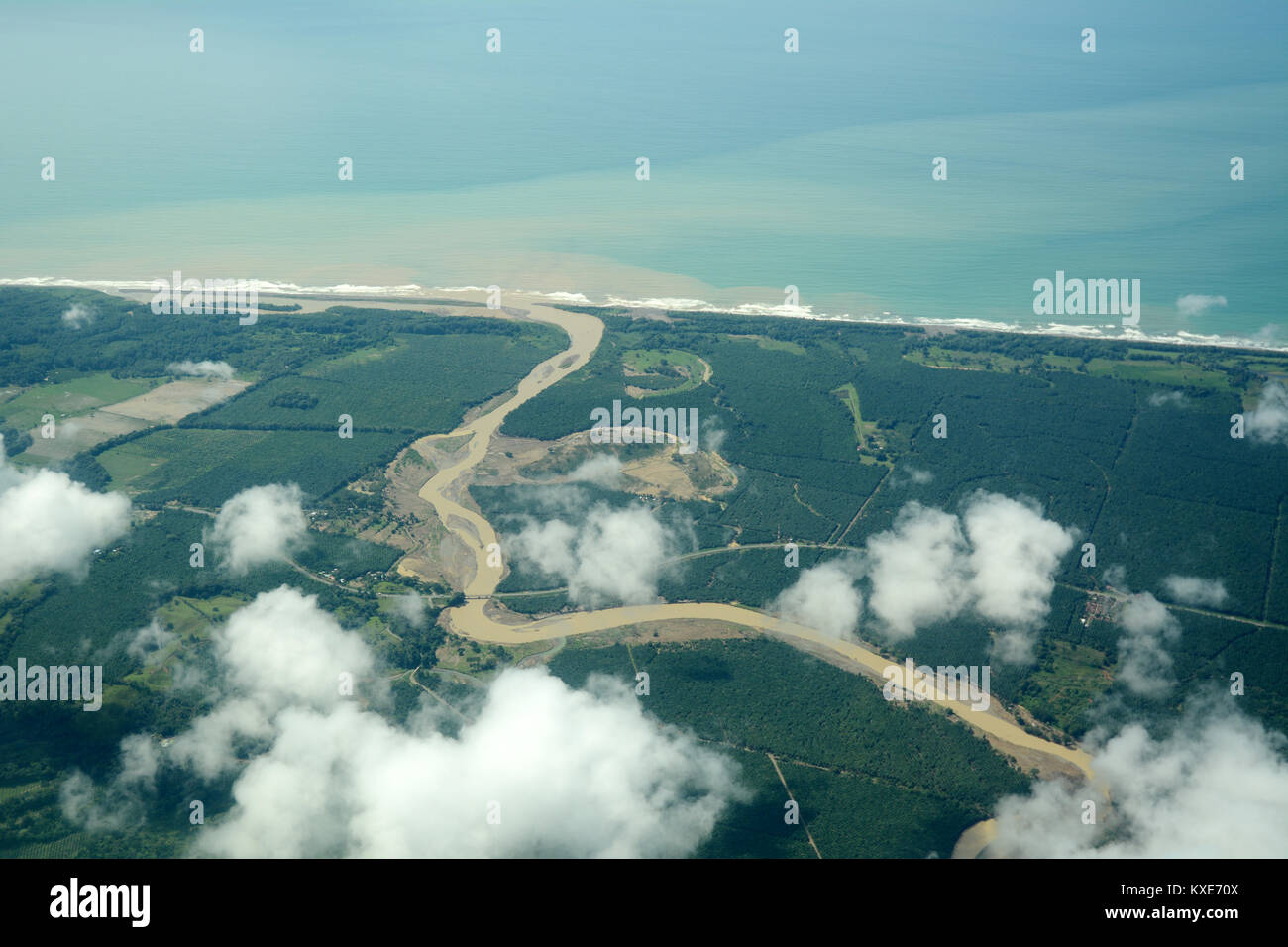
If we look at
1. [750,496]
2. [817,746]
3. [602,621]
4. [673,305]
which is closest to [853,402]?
[750,496]

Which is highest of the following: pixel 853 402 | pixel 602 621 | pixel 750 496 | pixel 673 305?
pixel 673 305

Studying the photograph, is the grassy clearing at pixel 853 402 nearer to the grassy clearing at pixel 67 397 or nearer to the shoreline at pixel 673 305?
the shoreline at pixel 673 305

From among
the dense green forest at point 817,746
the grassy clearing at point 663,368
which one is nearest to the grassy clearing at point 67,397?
the grassy clearing at point 663,368

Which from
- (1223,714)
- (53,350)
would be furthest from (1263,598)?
(53,350)

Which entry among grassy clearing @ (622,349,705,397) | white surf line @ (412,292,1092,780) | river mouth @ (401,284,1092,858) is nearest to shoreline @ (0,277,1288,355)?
grassy clearing @ (622,349,705,397)

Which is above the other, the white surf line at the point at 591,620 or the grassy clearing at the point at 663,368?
the grassy clearing at the point at 663,368

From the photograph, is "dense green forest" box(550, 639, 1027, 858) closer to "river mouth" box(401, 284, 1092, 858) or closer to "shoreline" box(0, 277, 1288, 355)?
"river mouth" box(401, 284, 1092, 858)

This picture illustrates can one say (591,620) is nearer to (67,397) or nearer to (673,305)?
(673,305)

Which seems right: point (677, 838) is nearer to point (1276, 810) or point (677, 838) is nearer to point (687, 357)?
point (1276, 810)
